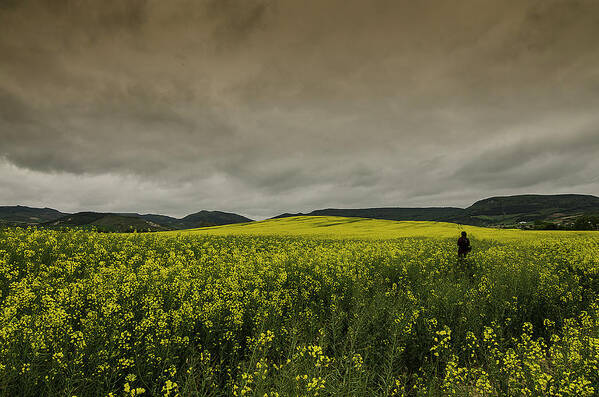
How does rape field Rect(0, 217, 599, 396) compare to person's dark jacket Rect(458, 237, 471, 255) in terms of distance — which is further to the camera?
person's dark jacket Rect(458, 237, 471, 255)

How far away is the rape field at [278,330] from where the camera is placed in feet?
12.1

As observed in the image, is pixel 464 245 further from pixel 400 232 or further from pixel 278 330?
pixel 400 232

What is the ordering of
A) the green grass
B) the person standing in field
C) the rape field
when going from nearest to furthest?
1. the rape field
2. the person standing in field
3. the green grass

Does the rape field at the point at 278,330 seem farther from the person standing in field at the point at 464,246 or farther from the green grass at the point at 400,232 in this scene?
the green grass at the point at 400,232

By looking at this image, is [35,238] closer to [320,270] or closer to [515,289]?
[320,270]

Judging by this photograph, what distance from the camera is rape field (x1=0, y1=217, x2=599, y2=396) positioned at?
368 centimetres

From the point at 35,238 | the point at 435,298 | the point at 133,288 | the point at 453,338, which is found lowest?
the point at 453,338

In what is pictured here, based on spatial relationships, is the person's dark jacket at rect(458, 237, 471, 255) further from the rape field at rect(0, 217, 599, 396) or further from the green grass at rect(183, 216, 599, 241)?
the green grass at rect(183, 216, 599, 241)

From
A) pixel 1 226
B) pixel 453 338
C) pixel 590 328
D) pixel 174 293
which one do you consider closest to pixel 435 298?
pixel 453 338

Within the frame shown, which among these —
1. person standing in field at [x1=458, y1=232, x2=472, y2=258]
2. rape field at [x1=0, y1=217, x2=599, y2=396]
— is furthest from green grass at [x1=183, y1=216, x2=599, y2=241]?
rape field at [x1=0, y1=217, x2=599, y2=396]

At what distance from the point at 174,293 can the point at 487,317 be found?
8035mm

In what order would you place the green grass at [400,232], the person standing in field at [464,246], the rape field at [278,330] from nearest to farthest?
1. the rape field at [278,330]
2. the person standing in field at [464,246]
3. the green grass at [400,232]

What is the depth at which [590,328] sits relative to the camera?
18.5 feet

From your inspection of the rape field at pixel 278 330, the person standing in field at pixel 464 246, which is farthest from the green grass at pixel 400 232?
the rape field at pixel 278 330
